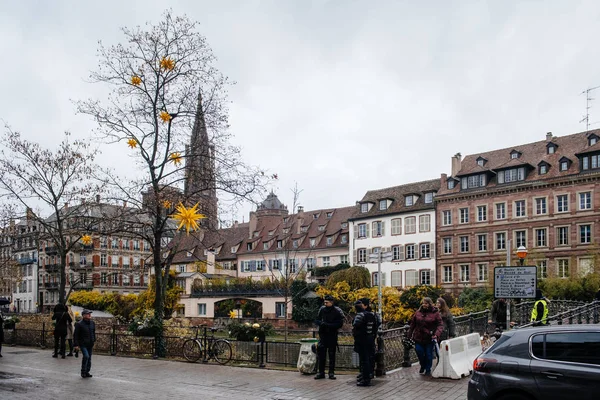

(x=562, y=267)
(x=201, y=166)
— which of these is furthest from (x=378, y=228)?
(x=201, y=166)

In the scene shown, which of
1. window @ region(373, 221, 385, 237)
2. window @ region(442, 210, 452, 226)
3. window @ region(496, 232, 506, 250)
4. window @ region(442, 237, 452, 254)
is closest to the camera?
window @ region(496, 232, 506, 250)

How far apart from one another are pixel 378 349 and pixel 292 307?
42.5 meters

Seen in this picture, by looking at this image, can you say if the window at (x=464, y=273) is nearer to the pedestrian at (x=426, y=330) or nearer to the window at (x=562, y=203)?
the window at (x=562, y=203)

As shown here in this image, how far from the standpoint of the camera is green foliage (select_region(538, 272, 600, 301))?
41.4 meters

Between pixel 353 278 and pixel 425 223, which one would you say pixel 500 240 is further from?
pixel 353 278

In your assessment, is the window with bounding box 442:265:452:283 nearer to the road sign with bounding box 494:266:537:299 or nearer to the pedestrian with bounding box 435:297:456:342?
the road sign with bounding box 494:266:537:299

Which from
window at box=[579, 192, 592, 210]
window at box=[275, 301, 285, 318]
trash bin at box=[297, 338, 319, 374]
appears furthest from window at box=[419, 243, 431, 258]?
trash bin at box=[297, 338, 319, 374]

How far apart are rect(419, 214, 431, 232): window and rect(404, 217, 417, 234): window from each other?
1.99 feet

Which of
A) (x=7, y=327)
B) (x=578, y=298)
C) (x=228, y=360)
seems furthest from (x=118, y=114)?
(x=578, y=298)

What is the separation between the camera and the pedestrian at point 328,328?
552 inches

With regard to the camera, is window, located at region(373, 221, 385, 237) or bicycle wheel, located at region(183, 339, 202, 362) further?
window, located at region(373, 221, 385, 237)

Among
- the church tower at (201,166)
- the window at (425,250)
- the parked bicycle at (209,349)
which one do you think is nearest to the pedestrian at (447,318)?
the parked bicycle at (209,349)

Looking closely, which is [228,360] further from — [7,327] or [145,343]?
[7,327]

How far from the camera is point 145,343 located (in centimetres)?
2033
